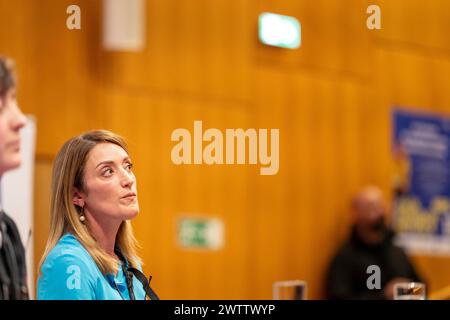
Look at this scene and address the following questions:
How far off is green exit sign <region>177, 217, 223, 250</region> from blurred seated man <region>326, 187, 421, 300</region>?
0.91 metres

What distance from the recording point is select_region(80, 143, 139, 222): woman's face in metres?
2.55

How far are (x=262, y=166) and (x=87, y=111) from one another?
9.84 ft

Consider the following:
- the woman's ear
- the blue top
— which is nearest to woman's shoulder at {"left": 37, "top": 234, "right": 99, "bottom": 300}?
the blue top

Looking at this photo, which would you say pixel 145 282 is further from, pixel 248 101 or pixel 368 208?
pixel 368 208

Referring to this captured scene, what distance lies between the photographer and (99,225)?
8.40 ft

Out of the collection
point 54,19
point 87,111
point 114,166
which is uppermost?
point 54,19

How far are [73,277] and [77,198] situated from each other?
0.23 metres

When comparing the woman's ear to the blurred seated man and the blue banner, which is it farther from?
the blue banner

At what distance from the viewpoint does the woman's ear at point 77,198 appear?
2.56 m

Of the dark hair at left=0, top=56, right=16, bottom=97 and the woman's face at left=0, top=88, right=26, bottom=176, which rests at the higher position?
the dark hair at left=0, top=56, right=16, bottom=97

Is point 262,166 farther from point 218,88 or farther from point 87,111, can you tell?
point 218,88
